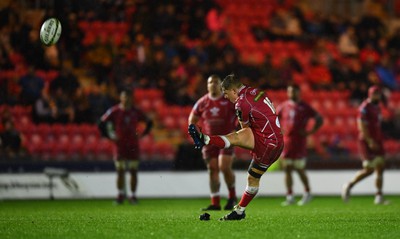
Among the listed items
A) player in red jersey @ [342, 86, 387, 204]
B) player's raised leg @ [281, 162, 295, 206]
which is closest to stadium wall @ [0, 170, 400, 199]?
player's raised leg @ [281, 162, 295, 206]

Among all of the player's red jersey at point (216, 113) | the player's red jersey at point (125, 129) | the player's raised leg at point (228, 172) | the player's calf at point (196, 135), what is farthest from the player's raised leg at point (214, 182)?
the player's calf at point (196, 135)

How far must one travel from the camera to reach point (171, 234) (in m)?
8.86

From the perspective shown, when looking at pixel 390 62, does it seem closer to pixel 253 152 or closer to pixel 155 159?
pixel 155 159

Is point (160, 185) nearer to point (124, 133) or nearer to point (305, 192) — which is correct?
point (124, 133)

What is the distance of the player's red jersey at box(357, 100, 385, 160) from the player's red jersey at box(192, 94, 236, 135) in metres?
3.51

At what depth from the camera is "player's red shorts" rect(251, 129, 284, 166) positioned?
1081 centimetres

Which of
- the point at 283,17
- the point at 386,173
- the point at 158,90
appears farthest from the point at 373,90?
the point at 283,17

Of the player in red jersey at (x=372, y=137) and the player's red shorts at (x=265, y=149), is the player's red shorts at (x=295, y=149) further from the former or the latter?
the player's red shorts at (x=265, y=149)

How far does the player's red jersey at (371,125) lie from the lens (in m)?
16.4

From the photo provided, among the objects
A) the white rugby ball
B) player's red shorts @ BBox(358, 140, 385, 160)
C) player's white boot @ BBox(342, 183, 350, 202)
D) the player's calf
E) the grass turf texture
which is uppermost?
the white rugby ball

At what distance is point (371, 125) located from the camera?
16422 millimetres

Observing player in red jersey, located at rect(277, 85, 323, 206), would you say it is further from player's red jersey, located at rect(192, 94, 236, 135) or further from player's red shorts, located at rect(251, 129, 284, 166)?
player's red shorts, located at rect(251, 129, 284, 166)

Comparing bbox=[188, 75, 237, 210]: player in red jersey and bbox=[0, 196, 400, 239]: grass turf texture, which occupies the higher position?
bbox=[188, 75, 237, 210]: player in red jersey

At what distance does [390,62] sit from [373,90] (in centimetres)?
994
